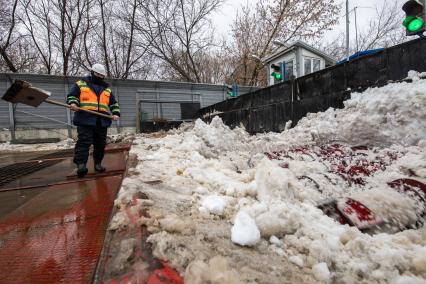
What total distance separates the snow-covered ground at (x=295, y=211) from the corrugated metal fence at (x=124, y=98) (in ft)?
33.1

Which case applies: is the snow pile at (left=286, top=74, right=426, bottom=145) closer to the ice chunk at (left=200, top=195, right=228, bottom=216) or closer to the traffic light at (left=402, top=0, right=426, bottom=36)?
the traffic light at (left=402, top=0, right=426, bottom=36)

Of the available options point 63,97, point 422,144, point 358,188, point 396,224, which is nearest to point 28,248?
point 396,224

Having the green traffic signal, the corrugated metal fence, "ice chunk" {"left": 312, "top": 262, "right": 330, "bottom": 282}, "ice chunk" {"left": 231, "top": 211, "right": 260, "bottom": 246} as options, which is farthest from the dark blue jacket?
the corrugated metal fence

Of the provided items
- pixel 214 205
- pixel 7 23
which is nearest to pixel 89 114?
pixel 214 205

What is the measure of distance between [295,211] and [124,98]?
13583 millimetres

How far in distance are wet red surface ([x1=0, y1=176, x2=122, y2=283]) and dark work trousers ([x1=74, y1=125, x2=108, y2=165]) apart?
0.78 meters

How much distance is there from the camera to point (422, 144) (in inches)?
96.4

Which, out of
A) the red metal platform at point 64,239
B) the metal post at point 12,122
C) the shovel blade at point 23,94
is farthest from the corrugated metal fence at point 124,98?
the red metal platform at point 64,239

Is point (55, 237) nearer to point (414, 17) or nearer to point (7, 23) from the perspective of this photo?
point (414, 17)

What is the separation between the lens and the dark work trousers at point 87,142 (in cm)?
307

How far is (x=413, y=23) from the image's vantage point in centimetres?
308

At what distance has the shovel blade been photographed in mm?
2910

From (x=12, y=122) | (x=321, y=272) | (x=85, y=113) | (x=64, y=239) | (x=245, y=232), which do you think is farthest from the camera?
(x=12, y=122)

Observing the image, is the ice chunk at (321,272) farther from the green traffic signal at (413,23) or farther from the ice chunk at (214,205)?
the green traffic signal at (413,23)
